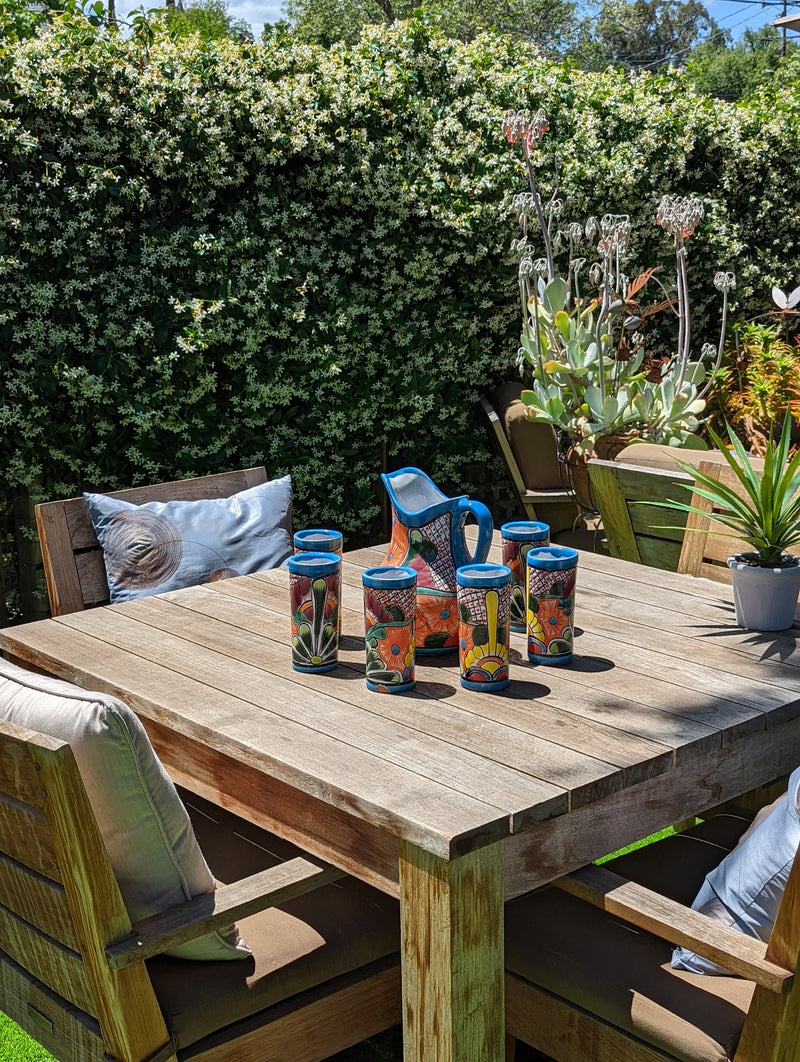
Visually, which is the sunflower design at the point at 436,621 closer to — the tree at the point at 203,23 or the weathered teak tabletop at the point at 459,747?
the weathered teak tabletop at the point at 459,747

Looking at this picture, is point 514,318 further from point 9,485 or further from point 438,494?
point 438,494

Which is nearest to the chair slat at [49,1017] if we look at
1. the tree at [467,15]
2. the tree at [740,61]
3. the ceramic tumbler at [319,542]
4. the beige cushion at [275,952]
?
the beige cushion at [275,952]

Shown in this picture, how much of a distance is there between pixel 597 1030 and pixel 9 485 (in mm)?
3211

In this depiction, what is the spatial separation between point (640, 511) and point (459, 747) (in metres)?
1.69

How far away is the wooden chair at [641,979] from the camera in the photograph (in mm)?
→ 1322

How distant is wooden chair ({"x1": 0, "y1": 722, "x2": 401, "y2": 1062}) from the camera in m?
1.32

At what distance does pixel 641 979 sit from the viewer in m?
1.54

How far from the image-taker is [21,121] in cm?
394

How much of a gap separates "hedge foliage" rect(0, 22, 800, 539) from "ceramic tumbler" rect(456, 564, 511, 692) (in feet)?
8.88

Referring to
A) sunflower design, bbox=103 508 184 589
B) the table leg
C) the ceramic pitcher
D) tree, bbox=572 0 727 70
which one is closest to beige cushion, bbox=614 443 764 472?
the ceramic pitcher

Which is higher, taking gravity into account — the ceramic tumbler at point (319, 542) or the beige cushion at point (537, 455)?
the ceramic tumbler at point (319, 542)

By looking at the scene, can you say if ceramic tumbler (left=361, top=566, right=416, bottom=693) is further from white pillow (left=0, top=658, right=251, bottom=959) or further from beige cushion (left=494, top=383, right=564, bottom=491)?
beige cushion (left=494, top=383, right=564, bottom=491)

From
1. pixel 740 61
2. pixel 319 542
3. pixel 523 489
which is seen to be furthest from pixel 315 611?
pixel 740 61

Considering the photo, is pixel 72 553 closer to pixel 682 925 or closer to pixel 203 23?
pixel 682 925
